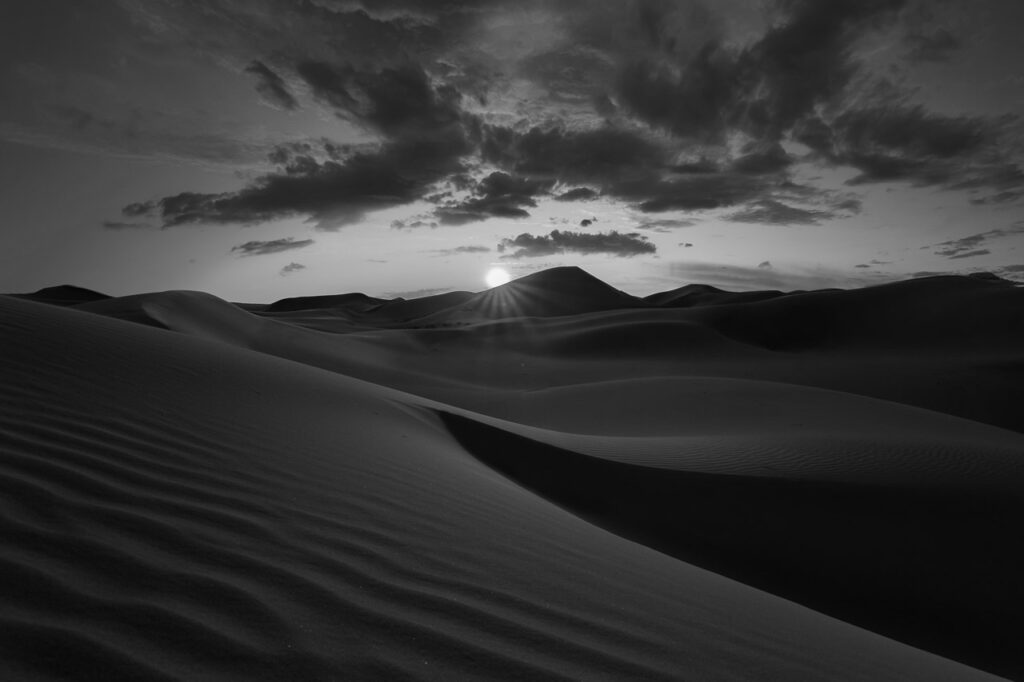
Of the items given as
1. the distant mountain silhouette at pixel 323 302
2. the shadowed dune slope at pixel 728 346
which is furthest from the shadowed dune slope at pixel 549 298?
the distant mountain silhouette at pixel 323 302

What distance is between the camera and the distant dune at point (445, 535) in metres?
1.83

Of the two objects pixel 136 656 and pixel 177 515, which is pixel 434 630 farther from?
pixel 177 515

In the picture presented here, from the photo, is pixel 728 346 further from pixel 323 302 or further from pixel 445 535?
pixel 323 302

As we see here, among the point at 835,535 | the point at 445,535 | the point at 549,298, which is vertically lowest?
the point at 835,535

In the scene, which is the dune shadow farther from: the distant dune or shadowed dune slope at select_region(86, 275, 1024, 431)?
shadowed dune slope at select_region(86, 275, 1024, 431)

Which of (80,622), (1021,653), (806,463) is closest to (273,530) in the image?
(80,622)

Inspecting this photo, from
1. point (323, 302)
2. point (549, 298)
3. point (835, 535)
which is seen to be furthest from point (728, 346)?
point (323, 302)

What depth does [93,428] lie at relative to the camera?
342 centimetres

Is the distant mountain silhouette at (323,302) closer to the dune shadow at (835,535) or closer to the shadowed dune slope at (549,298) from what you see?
the shadowed dune slope at (549,298)

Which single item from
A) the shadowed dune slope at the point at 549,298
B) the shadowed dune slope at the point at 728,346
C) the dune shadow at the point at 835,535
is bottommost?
the dune shadow at the point at 835,535

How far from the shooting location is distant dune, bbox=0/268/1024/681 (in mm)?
1833

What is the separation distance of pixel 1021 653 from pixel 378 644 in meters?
5.53

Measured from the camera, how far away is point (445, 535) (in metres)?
3.04

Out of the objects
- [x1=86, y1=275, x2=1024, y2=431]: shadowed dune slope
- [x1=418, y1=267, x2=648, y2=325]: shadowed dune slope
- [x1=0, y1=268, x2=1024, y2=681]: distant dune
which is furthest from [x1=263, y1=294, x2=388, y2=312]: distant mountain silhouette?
[x1=0, y1=268, x2=1024, y2=681]: distant dune
